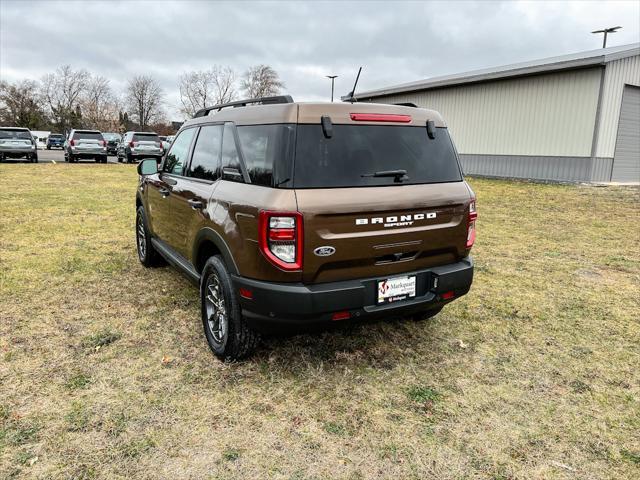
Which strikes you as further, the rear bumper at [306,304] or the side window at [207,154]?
the side window at [207,154]

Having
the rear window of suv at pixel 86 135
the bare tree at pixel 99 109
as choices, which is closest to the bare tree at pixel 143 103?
the bare tree at pixel 99 109

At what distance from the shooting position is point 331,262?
2945mm

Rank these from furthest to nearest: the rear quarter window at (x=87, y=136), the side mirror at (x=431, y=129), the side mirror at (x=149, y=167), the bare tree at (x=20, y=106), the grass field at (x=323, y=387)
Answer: the bare tree at (x=20, y=106) < the rear quarter window at (x=87, y=136) < the side mirror at (x=149, y=167) < the side mirror at (x=431, y=129) < the grass field at (x=323, y=387)

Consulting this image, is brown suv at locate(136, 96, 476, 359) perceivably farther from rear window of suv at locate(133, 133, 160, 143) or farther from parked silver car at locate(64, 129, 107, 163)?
parked silver car at locate(64, 129, 107, 163)

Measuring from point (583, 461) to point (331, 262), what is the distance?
1727 mm

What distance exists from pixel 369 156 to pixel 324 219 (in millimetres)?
625

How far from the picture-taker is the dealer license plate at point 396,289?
3141 mm

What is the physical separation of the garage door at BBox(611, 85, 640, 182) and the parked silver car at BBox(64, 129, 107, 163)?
22.6 metres

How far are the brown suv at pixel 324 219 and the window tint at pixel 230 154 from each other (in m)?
0.01

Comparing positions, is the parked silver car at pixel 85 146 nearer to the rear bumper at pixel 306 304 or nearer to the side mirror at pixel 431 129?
the rear bumper at pixel 306 304

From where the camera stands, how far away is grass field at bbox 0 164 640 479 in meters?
2.51

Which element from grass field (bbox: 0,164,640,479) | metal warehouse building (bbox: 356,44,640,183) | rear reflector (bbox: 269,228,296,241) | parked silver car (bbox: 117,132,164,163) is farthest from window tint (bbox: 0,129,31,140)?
rear reflector (bbox: 269,228,296,241)

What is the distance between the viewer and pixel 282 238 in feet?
9.34

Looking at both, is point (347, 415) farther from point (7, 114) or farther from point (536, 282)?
point (7, 114)
